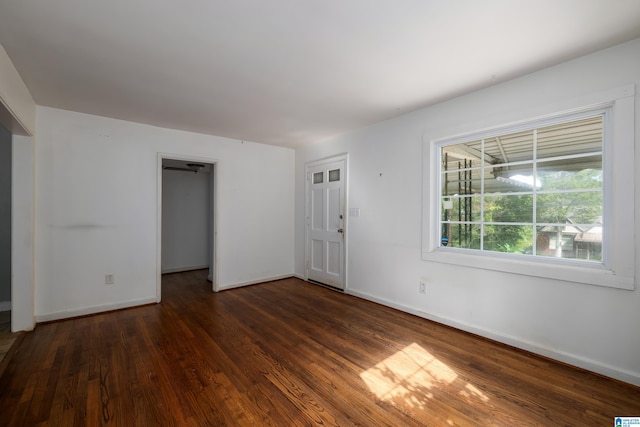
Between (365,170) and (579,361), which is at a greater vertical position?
(365,170)

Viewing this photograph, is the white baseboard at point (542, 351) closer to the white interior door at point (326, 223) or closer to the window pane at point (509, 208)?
the window pane at point (509, 208)

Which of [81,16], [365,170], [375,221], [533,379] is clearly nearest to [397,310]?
[375,221]

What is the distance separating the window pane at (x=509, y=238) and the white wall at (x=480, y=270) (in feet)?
0.88

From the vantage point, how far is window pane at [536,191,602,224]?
7.41 feet

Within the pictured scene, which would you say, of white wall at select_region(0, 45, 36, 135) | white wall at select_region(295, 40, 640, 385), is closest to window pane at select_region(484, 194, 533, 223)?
white wall at select_region(295, 40, 640, 385)

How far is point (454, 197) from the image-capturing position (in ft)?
10.5

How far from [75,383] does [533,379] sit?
349cm

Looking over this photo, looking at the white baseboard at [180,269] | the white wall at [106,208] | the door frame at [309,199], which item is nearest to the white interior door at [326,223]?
the door frame at [309,199]

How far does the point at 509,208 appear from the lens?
2732 millimetres

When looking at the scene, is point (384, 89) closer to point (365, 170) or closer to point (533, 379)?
point (365, 170)

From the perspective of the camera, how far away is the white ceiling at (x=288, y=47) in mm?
1693

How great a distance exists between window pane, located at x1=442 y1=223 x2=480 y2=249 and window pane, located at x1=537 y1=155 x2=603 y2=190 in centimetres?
74

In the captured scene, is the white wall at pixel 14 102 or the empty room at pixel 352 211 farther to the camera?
the white wall at pixel 14 102

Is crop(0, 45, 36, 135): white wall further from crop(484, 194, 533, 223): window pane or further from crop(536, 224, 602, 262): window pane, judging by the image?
crop(536, 224, 602, 262): window pane
